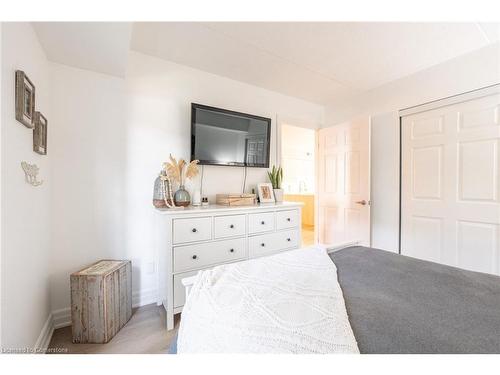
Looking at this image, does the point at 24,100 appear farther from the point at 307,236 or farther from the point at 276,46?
the point at 307,236

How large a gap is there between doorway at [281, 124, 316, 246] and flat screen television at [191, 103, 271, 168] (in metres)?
2.56

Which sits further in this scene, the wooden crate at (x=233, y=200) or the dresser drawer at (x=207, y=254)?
the wooden crate at (x=233, y=200)

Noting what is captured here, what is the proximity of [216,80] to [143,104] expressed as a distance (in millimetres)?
840

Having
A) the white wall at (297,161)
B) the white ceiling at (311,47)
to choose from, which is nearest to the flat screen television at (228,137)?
the white ceiling at (311,47)

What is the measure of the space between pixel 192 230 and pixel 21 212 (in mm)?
961

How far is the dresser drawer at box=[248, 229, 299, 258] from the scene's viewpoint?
200cm

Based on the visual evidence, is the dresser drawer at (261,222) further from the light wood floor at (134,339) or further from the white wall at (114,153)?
the light wood floor at (134,339)

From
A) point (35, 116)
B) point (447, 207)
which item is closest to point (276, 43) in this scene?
point (35, 116)

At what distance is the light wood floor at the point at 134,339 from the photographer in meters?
1.41

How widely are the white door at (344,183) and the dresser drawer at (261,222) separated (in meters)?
1.04

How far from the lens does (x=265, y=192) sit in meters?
2.57

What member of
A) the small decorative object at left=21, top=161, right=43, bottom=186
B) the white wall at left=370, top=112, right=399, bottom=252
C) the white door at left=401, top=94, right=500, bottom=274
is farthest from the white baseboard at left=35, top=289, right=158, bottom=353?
the white door at left=401, top=94, right=500, bottom=274

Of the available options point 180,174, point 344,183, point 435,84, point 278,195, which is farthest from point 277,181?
point 435,84
